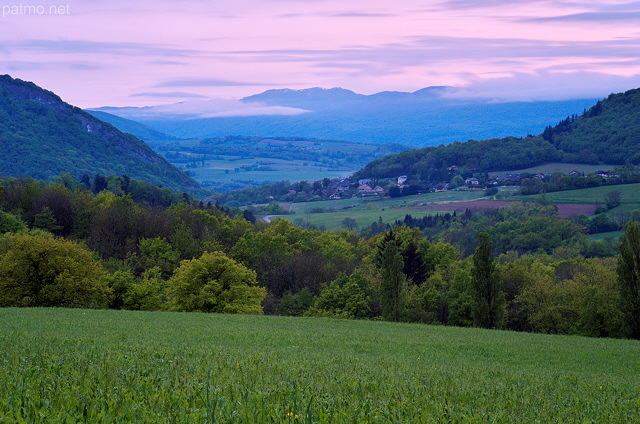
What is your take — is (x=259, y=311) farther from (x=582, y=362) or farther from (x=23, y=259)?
(x=582, y=362)

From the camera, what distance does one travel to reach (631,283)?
42688 millimetres

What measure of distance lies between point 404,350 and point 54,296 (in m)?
→ 34.8

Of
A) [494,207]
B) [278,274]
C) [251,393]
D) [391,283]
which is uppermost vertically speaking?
[251,393]

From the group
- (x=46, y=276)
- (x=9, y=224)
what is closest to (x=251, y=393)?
(x=46, y=276)

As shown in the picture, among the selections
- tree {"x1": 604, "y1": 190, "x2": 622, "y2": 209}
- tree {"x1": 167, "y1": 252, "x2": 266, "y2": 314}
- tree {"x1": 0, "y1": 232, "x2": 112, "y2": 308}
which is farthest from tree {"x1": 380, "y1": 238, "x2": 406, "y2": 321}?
tree {"x1": 604, "y1": 190, "x2": 622, "y2": 209}

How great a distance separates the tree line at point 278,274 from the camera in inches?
1922

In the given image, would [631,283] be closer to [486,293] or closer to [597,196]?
[486,293]

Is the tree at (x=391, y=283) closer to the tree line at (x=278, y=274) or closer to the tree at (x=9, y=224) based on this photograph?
the tree line at (x=278, y=274)

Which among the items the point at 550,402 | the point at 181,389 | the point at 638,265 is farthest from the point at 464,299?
the point at 181,389

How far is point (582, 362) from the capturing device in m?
25.8

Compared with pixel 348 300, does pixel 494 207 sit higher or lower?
higher

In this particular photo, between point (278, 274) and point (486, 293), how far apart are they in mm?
36105

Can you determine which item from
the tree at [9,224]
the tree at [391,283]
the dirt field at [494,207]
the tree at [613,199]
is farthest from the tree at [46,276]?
the tree at [613,199]

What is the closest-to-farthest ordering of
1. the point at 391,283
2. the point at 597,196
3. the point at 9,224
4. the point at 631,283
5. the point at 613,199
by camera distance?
1. the point at 631,283
2. the point at 391,283
3. the point at 9,224
4. the point at 613,199
5. the point at 597,196
